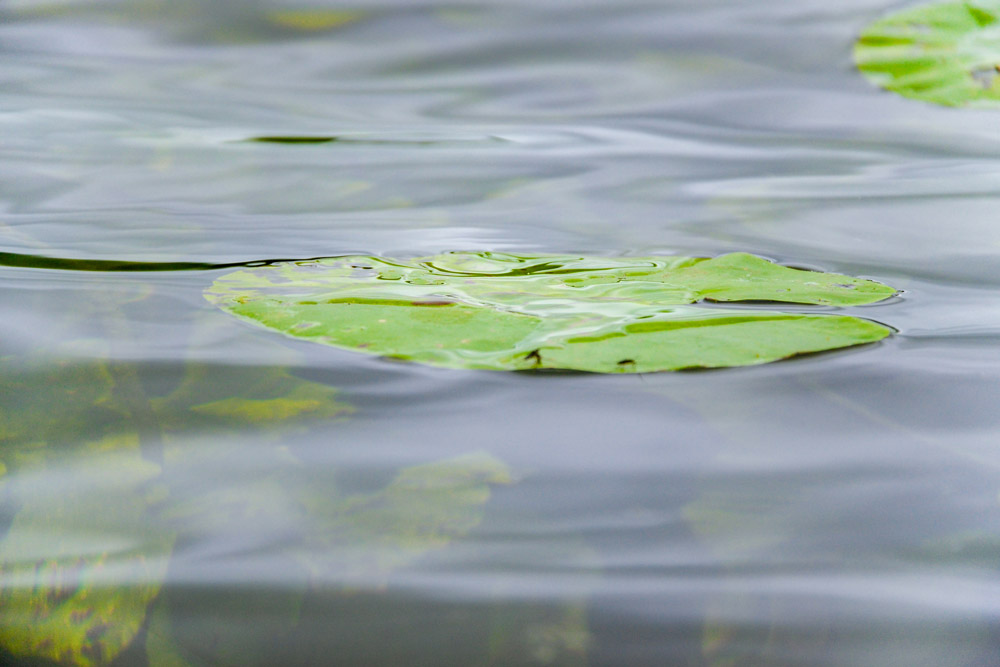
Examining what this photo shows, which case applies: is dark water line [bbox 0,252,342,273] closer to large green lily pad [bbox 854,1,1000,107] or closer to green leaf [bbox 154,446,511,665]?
green leaf [bbox 154,446,511,665]

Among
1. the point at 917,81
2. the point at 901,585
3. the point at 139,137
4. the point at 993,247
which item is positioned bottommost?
the point at 901,585

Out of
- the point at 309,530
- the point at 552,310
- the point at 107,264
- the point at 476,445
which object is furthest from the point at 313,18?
the point at 309,530

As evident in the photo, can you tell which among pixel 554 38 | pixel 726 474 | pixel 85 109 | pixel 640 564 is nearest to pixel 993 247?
pixel 726 474

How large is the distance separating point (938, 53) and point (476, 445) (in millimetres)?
1981

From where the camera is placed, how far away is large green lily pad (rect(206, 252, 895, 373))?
0.83 metres

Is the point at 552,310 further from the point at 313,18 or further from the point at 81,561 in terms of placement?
the point at 313,18

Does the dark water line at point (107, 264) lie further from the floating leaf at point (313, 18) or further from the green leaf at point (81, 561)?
the floating leaf at point (313, 18)

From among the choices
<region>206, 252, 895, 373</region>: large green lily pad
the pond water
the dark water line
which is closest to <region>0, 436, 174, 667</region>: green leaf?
the pond water

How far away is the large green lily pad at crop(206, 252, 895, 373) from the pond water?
0.03 metres

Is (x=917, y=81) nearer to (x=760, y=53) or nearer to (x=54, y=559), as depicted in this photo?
(x=760, y=53)

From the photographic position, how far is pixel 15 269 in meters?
1.11

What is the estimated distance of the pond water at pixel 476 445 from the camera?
0.56 m

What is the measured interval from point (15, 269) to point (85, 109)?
0.98m

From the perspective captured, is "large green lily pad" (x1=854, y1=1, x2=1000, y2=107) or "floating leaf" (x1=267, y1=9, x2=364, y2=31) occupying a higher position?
"floating leaf" (x1=267, y1=9, x2=364, y2=31)
